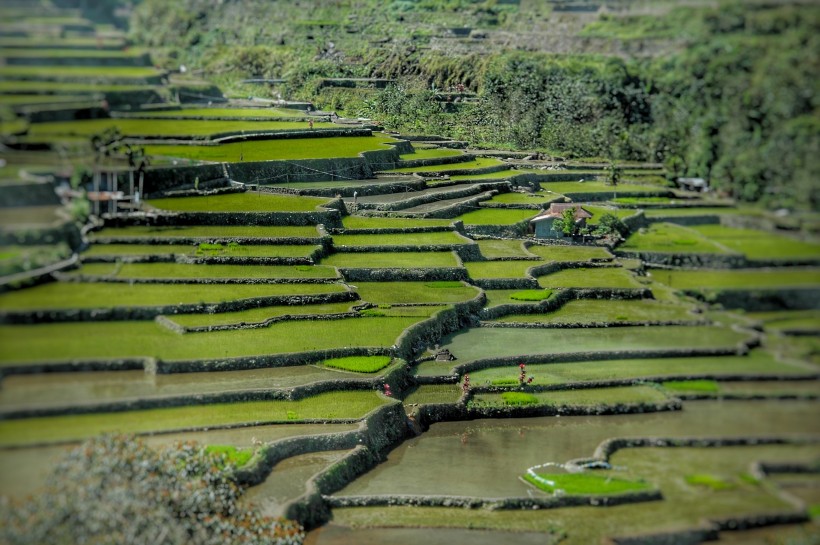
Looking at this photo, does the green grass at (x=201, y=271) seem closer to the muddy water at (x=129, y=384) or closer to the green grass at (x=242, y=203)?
the green grass at (x=242, y=203)

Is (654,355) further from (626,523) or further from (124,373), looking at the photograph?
(124,373)

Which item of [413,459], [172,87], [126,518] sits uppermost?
[172,87]

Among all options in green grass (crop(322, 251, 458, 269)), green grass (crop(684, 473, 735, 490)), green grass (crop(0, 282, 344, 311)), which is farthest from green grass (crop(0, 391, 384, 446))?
green grass (crop(684, 473, 735, 490))

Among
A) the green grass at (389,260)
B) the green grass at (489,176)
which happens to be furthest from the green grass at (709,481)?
the green grass at (489,176)

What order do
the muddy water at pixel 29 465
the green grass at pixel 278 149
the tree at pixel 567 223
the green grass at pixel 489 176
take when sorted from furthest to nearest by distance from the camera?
1. the green grass at pixel 489 176
2. the tree at pixel 567 223
3. the green grass at pixel 278 149
4. the muddy water at pixel 29 465

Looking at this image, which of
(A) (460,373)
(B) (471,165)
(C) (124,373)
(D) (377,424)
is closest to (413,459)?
(D) (377,424)

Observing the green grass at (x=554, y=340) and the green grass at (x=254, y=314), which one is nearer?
the green grass at (x=254, y=314)
